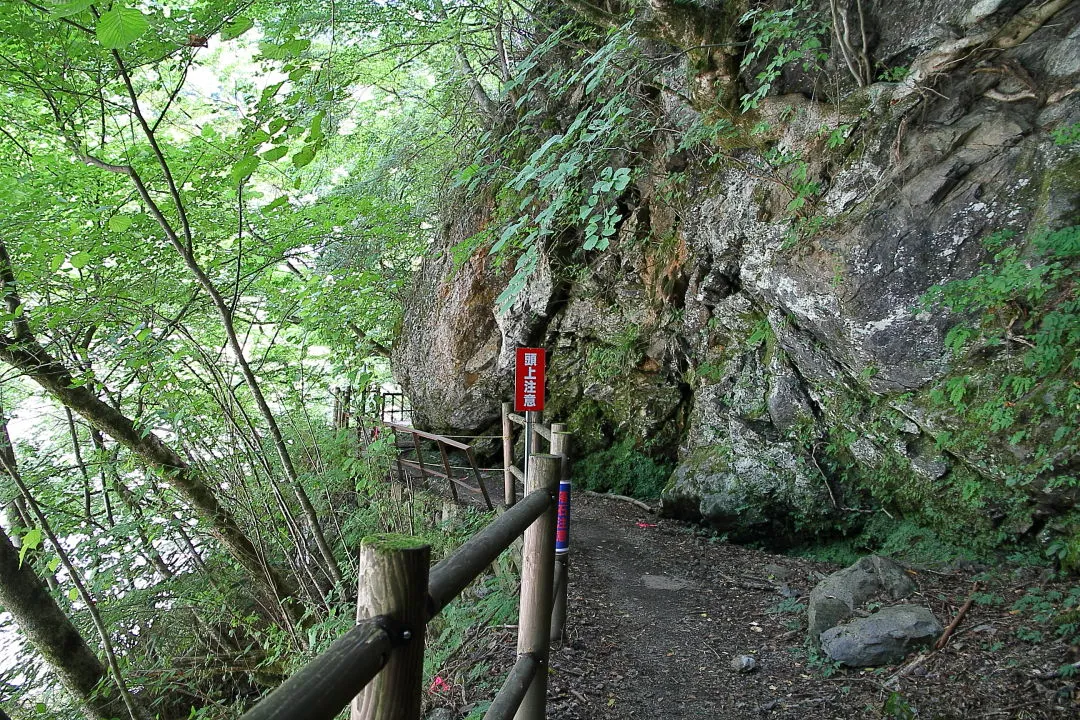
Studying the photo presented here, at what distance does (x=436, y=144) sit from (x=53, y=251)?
6.85m

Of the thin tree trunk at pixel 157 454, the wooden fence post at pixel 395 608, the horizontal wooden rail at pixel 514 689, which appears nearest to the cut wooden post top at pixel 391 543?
the wooden fence post at pixel 395 608

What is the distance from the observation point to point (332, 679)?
897mm

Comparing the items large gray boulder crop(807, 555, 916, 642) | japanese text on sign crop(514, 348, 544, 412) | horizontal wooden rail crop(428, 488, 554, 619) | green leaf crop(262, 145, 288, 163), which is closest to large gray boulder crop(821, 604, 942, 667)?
large gray boulder crop(807, 555, 916, 642)

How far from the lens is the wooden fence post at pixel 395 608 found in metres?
1.11

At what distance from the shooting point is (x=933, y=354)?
448cm

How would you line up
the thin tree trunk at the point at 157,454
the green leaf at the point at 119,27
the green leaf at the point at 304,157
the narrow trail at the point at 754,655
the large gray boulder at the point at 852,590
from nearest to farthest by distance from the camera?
1. the green leaf at the point at 119,27
2. the green leaf at the point at 304,157
3. the narrow trail at the point at 754,655
4. the large gray boulder at the point at 852,590
5. the thin tree trunk at the point at 157,454

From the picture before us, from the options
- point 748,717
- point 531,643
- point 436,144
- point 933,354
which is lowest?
point 748,717

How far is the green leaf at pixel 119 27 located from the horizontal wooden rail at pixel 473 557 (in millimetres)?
1768

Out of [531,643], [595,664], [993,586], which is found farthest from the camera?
[993,586]

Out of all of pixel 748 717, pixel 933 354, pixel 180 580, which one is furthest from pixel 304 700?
pixel 180 580


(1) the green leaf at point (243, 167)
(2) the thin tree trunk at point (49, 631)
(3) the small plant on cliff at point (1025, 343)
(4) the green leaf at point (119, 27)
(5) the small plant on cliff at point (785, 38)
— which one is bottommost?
(2) the thin tree trunk at point (49, 631)

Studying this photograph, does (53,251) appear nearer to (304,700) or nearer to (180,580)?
(180,580)

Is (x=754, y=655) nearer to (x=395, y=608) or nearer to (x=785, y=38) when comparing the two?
(x=395, y=608)

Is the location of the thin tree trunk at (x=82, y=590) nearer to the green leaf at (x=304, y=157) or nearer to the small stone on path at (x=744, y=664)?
the green leaf at (x=304, y=157)
